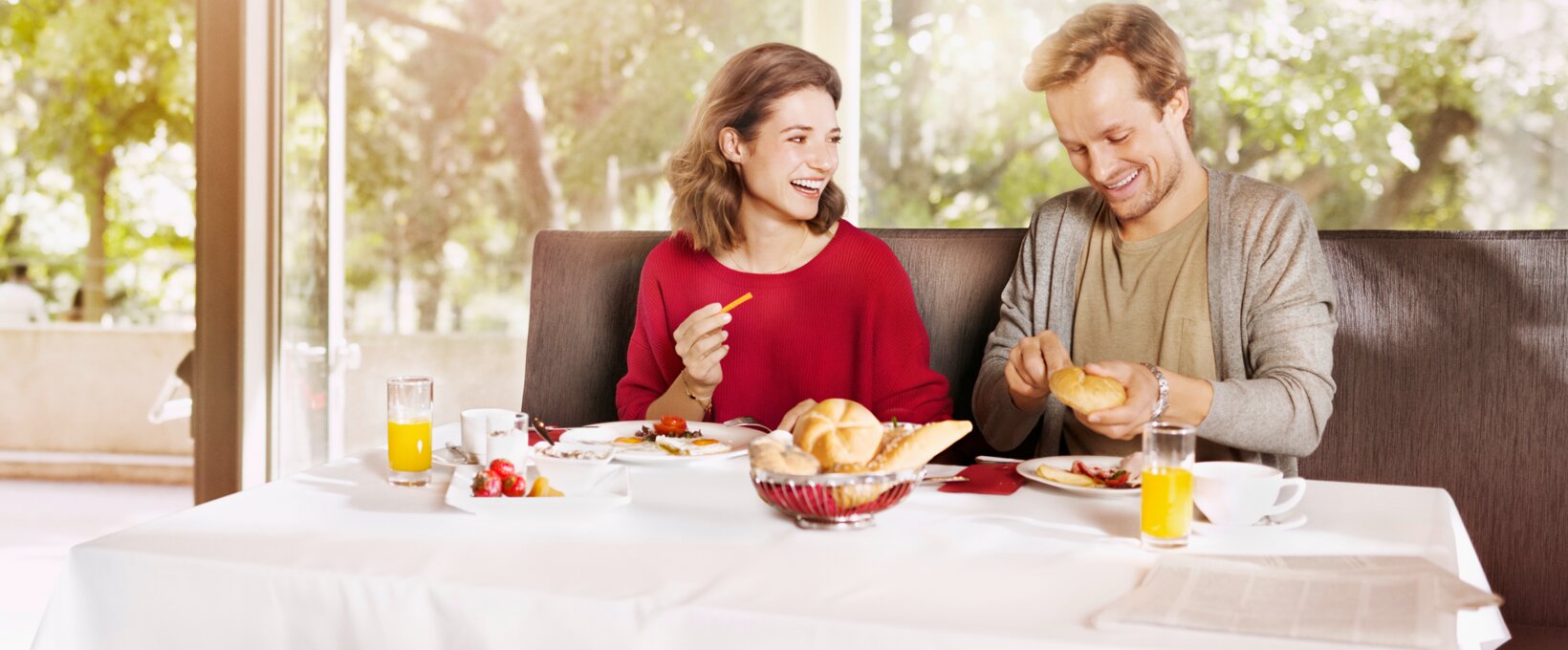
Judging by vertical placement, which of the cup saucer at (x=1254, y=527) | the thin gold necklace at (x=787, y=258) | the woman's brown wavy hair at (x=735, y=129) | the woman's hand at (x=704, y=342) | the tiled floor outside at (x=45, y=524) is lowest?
the tiled floor outside at (x=45, y=524)

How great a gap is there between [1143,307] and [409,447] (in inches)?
42.7

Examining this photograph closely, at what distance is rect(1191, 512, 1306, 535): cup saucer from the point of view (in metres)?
1.12

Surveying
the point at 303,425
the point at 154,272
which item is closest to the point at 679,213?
the point at 303,425

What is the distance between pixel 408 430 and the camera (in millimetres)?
1358

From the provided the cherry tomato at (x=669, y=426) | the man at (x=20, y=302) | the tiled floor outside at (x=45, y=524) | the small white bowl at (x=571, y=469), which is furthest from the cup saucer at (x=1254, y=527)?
the man at (x=20, y=302)

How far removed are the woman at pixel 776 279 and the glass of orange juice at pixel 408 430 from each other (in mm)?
619

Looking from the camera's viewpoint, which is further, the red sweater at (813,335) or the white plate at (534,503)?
the red sweater at (813,335)

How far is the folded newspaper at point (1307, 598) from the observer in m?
0.82

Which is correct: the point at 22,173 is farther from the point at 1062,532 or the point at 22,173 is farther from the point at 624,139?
the point at 1062,532

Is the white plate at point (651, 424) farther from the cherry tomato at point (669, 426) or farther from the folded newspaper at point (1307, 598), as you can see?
the folded newspaper at point (1307, 598)

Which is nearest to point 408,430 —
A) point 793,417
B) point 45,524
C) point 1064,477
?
point 793,417

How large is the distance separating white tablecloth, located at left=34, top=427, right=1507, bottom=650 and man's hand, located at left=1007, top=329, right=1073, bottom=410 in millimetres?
371

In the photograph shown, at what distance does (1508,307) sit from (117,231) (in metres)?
6.03

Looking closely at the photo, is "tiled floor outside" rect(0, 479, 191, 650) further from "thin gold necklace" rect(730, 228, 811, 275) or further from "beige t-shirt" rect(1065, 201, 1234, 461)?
"beige t-shirt" rect(1065, 201, 1234, 461)
